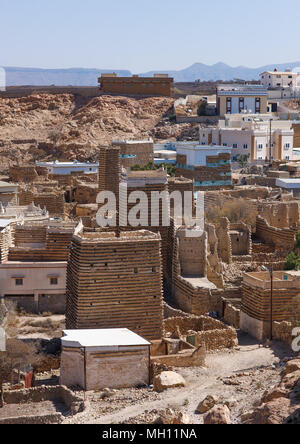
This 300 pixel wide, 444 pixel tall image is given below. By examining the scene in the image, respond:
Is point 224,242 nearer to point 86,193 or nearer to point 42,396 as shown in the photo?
point 42,396

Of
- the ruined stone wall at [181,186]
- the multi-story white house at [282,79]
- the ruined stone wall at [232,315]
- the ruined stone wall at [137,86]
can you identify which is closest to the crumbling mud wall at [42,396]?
the ruined stone wall at [232,315]

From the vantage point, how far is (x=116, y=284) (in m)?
22.2

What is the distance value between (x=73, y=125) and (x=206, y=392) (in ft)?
161

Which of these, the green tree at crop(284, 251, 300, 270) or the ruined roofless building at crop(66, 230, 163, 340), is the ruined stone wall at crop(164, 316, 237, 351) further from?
the green tree at crop(284, 251, 300, 270)

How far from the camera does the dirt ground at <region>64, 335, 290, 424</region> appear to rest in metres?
16.9

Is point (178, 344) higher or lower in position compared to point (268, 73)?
lower

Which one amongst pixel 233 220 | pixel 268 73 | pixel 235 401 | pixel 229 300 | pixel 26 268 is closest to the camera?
pixel 235 401

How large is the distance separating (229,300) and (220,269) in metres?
2.30

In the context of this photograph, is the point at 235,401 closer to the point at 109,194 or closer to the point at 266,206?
the point at 266,206

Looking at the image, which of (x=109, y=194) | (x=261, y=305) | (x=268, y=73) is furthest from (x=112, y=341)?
(x=268, y=73)

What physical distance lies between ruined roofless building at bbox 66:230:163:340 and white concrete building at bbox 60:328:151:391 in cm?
229

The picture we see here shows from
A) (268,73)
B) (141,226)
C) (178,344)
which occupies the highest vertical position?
(268,73)

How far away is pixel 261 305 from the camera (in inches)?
910

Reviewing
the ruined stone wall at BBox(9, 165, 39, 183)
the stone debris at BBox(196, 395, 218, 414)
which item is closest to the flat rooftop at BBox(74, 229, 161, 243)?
the stone debris at BBox(196, 395, 218, 414)
